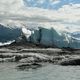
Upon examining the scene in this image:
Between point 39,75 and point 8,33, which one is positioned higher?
point 8,33

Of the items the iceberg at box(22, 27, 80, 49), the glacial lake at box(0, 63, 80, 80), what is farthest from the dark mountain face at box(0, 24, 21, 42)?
the glacial lake at box(0, 63, 80, 80)

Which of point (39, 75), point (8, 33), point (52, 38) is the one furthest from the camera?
point (8, 33)

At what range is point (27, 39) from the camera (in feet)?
310

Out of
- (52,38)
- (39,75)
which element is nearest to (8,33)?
(52,38)

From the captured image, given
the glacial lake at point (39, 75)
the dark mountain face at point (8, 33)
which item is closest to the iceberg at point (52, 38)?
the dark mountain face at point (8, 33)

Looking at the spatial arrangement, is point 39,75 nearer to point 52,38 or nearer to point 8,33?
point 52,38

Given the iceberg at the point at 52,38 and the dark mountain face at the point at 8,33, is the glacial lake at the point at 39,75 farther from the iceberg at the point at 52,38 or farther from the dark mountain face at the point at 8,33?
the dark mountain face at the point at 8,33

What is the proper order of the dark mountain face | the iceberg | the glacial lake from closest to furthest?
the glacial lake < the iceberg < the dark mountain face

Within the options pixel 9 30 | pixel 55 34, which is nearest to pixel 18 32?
pixel 9 30

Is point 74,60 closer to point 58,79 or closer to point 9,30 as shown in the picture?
point 58,79

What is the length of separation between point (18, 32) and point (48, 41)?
27957 mm

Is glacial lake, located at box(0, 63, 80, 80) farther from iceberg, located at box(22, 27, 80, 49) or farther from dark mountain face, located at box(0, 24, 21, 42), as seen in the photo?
dark mountain face, located at box(0, 24, 21, 42)

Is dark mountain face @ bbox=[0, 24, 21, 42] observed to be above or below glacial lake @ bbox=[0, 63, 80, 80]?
above

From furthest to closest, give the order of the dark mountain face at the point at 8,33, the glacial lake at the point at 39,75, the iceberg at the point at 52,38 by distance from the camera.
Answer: the dark mountain face at the point at 8,33 < the iceberg at the point at 52,38 < the glacial lake at the point at 39,75
